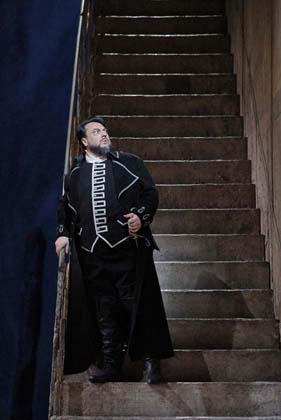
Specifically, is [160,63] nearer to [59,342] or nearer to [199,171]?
[199,171]

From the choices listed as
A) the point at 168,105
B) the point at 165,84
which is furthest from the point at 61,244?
the point at 165,84

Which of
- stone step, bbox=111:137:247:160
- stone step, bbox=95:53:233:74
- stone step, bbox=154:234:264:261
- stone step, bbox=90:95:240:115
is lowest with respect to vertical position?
stone step, bbox=154:234:264:261

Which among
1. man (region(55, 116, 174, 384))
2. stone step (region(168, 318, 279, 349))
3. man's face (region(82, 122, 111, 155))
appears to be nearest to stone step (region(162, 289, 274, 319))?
stone step (region(168, 318, 279, 349))

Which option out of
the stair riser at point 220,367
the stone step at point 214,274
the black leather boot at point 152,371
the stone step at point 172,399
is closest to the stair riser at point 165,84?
the stone step at point 214,274

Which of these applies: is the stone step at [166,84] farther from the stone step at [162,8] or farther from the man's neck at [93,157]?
the man's neck at [93,157]

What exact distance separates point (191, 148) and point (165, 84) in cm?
91

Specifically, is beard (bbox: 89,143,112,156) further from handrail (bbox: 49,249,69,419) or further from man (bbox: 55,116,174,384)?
handrail (bbox: 49,249,69,419)

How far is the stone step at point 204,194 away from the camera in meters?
6.60

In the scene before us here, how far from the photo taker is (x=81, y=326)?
505 cm

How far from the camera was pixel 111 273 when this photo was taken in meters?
5.03

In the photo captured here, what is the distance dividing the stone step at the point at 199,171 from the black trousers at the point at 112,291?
1796mm

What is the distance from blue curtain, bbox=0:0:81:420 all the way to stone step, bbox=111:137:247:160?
656mm

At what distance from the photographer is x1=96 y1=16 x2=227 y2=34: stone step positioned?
8.37 m

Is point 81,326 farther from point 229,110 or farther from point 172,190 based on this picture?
point 229,110
